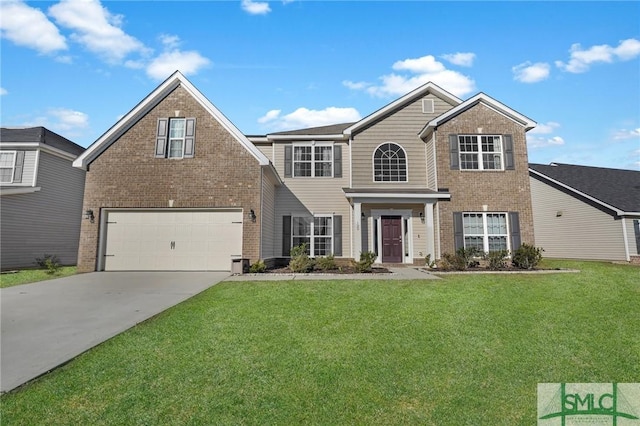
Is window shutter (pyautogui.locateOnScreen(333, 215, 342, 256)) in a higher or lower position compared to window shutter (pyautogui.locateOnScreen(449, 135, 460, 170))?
lower

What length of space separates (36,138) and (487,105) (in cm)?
2173

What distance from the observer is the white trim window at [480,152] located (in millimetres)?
14734

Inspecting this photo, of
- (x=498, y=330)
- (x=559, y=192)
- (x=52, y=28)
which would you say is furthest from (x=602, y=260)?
(x=52, y=28)

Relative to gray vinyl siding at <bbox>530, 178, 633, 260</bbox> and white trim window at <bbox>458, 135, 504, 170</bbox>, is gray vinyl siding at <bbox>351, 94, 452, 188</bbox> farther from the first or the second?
gray vinyl siding at <bbox>530, 178, 633, 260</bbox>

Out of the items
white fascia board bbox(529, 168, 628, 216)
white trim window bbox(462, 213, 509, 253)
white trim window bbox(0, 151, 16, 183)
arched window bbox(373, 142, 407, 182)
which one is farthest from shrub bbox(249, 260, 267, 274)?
white fascia board bbox(529, 168, 628, 216)

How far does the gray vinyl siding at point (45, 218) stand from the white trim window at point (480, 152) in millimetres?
20027

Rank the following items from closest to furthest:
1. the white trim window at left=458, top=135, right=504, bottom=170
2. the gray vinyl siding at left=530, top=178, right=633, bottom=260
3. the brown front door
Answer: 1. the white trim window at left=458, top=135, right=504, bottom=170
2. the brown front door
3. the gray vinyl siding at left=530, top=178, right=633, bottom=260

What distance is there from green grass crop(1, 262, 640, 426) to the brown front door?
25.7 ft

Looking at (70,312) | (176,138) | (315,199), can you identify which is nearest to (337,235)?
(315,199)

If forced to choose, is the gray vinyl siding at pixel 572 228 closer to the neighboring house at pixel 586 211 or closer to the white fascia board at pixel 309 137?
the neighboring house at pixel 586 211

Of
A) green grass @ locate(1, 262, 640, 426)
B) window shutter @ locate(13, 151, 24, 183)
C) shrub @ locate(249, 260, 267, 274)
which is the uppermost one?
window shutter @ locate(13, 151, 24, 183)

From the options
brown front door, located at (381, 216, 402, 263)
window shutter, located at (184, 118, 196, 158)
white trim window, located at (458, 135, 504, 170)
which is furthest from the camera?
brown front door, located at (381, 216, 402, 263)

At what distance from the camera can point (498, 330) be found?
525 centimetres

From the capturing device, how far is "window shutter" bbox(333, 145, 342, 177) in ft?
51.8
